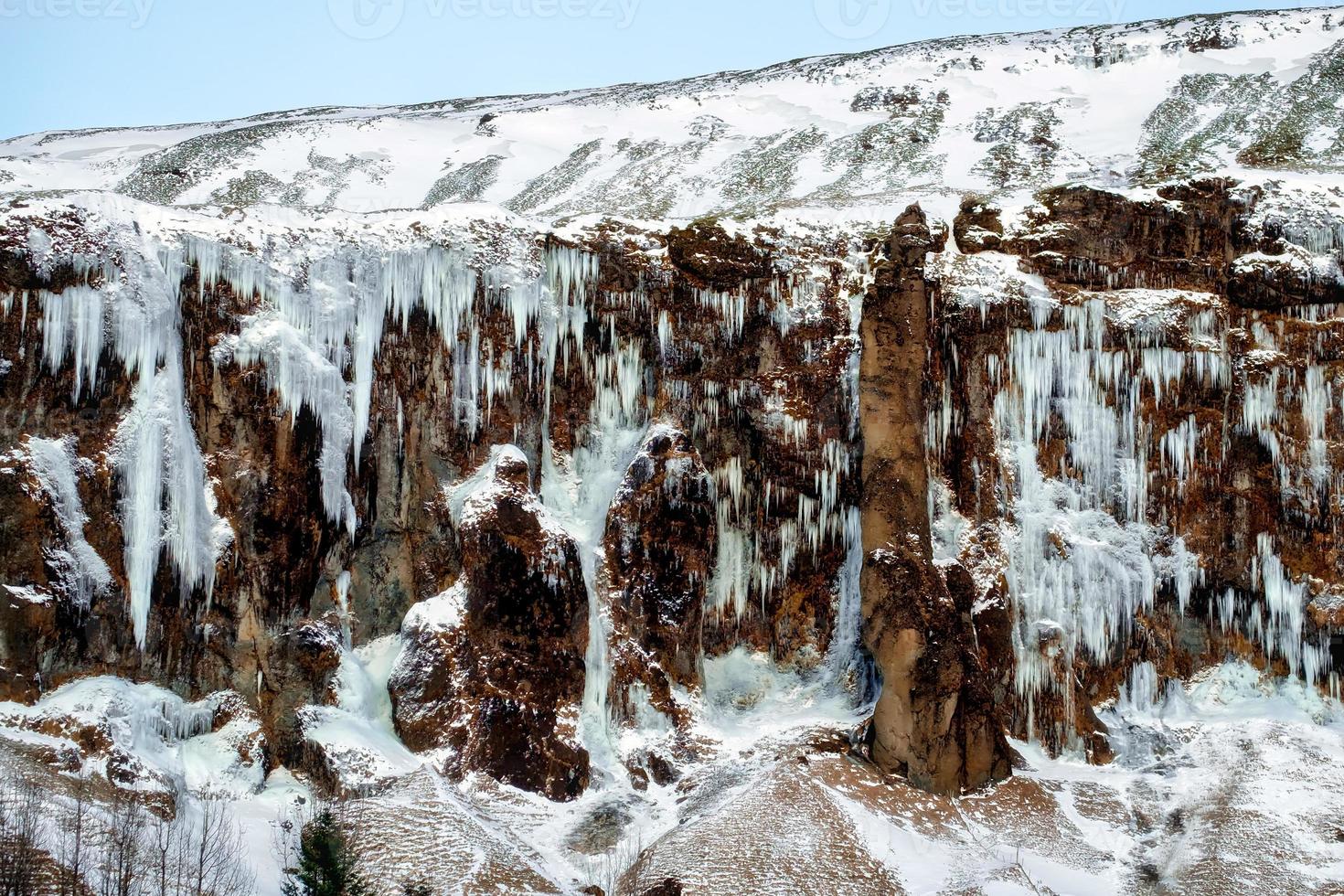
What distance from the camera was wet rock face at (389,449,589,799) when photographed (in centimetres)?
2822

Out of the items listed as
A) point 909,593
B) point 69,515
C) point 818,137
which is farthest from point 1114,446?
point 818,137

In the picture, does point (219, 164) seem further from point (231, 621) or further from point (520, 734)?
point (520, 734)

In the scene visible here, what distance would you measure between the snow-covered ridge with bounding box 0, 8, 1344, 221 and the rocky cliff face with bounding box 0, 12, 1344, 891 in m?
11.4

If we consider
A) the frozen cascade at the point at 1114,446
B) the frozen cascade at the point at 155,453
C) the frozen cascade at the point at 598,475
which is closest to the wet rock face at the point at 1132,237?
the frozen cascade at the point at 1114,446

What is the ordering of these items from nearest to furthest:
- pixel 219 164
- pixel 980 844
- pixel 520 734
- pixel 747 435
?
pixel 980 844
pixel 520 734
pixel 747 435
pixel 219 164

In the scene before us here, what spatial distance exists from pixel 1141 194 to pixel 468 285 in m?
19.7

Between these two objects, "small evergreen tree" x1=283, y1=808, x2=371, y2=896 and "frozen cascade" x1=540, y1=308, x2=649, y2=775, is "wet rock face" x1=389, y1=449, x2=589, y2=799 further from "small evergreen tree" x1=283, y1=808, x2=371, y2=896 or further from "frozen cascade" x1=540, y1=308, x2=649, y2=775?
"small evergreen tree" x1=283, y1=808, x2=371, y2=896

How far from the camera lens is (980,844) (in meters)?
26.8

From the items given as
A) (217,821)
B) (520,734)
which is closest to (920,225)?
(520,734)

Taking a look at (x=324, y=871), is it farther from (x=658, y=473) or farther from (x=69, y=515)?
(x=658, y=473)

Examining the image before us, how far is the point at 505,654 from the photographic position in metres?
29.3

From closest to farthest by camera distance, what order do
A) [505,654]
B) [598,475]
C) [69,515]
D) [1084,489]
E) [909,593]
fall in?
[69,515] → [505,654] → [909,593] → [598,475] → [1084,489]

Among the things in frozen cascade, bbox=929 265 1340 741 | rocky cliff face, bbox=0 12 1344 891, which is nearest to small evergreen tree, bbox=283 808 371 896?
rocky cliff face, bbox=0 12 1344 891

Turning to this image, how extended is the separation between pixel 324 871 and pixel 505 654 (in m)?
8.35
